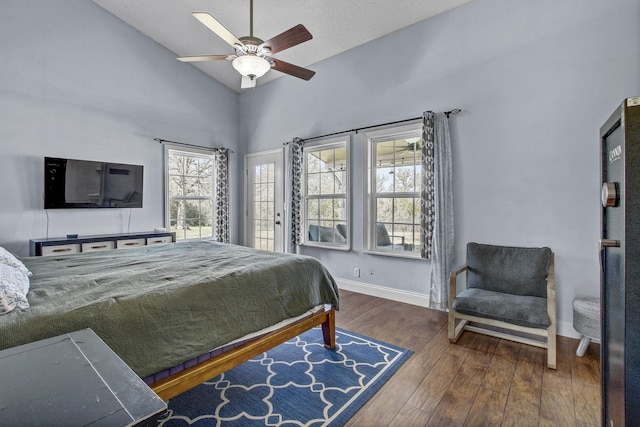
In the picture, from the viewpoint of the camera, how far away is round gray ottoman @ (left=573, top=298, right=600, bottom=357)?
238 centimetres

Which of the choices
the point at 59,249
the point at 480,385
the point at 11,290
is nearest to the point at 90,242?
the point at 59,249

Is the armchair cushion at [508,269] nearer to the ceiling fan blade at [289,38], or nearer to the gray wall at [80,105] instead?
the ceiling fan blade at [289,38]

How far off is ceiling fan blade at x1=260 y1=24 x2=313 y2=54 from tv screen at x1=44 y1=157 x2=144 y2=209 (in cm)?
296

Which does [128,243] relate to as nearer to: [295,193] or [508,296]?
[295,193]

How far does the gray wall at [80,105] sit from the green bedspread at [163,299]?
1795mm

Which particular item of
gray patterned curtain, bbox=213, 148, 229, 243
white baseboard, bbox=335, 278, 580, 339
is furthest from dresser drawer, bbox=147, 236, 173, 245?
white baseboard, bbox=335, 278, 580, 339

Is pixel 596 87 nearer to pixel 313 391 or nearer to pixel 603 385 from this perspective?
pixel 603 385

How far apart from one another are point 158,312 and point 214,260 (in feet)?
2.84

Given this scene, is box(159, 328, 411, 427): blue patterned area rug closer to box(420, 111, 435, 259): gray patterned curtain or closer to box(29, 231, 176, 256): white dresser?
box(420, 111, 435, 259): gray patterned curtain

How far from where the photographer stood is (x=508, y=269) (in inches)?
113

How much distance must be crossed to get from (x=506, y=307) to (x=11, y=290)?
3.03m

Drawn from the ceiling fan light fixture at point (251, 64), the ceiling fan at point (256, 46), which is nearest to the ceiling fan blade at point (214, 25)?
the ceiling fan at point (256, 46)

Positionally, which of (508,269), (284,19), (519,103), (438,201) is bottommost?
(508,269)

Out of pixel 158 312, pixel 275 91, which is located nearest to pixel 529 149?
pixel 158 312
